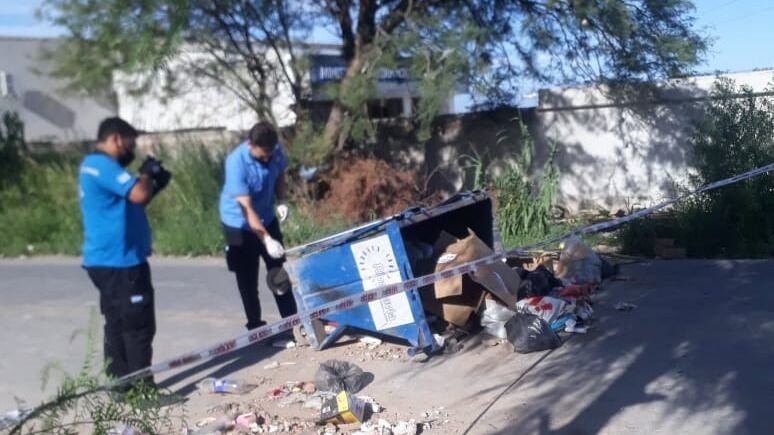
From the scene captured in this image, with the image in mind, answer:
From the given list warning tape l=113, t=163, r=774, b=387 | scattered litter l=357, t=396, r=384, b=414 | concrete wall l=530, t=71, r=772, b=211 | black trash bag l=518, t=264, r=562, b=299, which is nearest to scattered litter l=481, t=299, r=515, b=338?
warning tape l=113, t=163, r=774, b=387

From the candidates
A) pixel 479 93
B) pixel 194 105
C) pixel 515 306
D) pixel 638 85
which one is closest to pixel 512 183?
pixel 479 93

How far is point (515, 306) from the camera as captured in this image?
269 inches

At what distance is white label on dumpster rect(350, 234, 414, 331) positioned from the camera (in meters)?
6.32

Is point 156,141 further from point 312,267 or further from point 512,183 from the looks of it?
point 312,267

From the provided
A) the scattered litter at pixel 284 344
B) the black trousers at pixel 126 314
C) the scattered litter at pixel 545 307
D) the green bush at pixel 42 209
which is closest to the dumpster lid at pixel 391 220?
the scattered litter at pixel 284 344

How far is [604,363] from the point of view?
6.04 metres

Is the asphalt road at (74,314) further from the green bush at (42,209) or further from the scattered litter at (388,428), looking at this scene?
the scattered litter at (388,428)

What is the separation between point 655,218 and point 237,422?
6350 millimetres

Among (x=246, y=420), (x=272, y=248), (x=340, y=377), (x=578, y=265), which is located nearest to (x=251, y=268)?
(x=272, y=248)

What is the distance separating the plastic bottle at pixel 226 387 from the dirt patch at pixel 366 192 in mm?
6361

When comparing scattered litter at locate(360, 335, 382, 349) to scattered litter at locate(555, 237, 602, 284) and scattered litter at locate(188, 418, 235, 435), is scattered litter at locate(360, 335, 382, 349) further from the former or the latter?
scattered litter at locate(555, 237, 602, 284)

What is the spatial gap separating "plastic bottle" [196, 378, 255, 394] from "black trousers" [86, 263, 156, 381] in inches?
21.5

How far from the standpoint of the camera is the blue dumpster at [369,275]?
6.32 m

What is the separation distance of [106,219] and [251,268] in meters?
1.64
